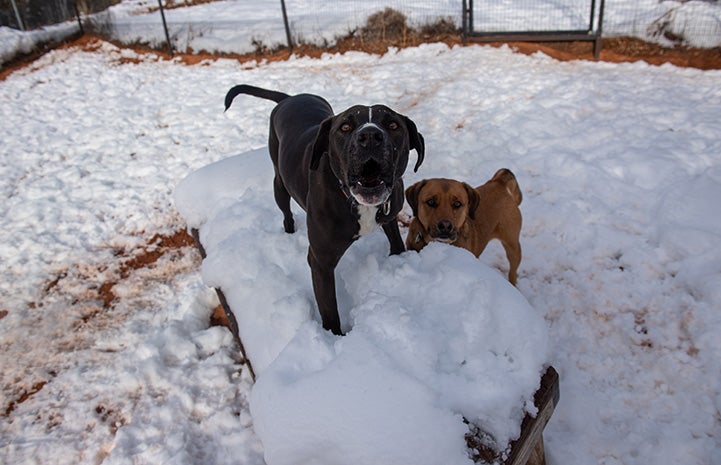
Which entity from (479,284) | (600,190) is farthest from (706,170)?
(479,284)

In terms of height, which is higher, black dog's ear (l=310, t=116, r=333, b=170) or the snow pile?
black dog's ear (l=310, t=116, r=333, b=170)

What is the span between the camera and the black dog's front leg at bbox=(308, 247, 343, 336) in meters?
2.48

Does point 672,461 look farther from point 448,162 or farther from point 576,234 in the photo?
point 448,162

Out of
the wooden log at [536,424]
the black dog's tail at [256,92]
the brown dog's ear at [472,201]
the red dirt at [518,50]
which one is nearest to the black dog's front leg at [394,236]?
the brown dog's ear at [472,201]

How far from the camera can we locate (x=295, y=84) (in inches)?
338

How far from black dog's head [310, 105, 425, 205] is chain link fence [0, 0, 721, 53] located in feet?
28.2

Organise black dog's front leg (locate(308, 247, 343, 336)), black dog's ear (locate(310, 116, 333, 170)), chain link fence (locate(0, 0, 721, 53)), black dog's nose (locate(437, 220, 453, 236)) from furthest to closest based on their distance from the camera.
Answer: chain link fence (locate(0, 0, 721, 53))
black dog's nose (locate(437, 220, 453, 236))
black dog's front leg (locate(308, 247, 343, 336))
black dog's ear (locate(310, 116, 333, 170))

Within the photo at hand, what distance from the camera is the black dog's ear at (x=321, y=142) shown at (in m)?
2.38

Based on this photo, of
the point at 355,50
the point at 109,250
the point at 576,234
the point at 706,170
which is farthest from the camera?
the point at 355,50

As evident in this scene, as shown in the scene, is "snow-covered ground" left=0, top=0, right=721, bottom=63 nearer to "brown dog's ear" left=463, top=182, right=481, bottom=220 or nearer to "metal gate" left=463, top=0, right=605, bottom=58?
"metal gate" left=463, top=0, right=605, bottom=58

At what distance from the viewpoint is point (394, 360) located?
6.56ft

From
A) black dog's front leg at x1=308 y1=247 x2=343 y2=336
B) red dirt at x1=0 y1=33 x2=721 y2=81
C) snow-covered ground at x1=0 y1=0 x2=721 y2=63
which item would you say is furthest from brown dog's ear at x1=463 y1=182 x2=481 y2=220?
snow-covered ground at x1=0 y1=0 x2=721 y2=63

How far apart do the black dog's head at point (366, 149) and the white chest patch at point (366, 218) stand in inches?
7.8

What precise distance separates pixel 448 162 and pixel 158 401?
3669 mm
